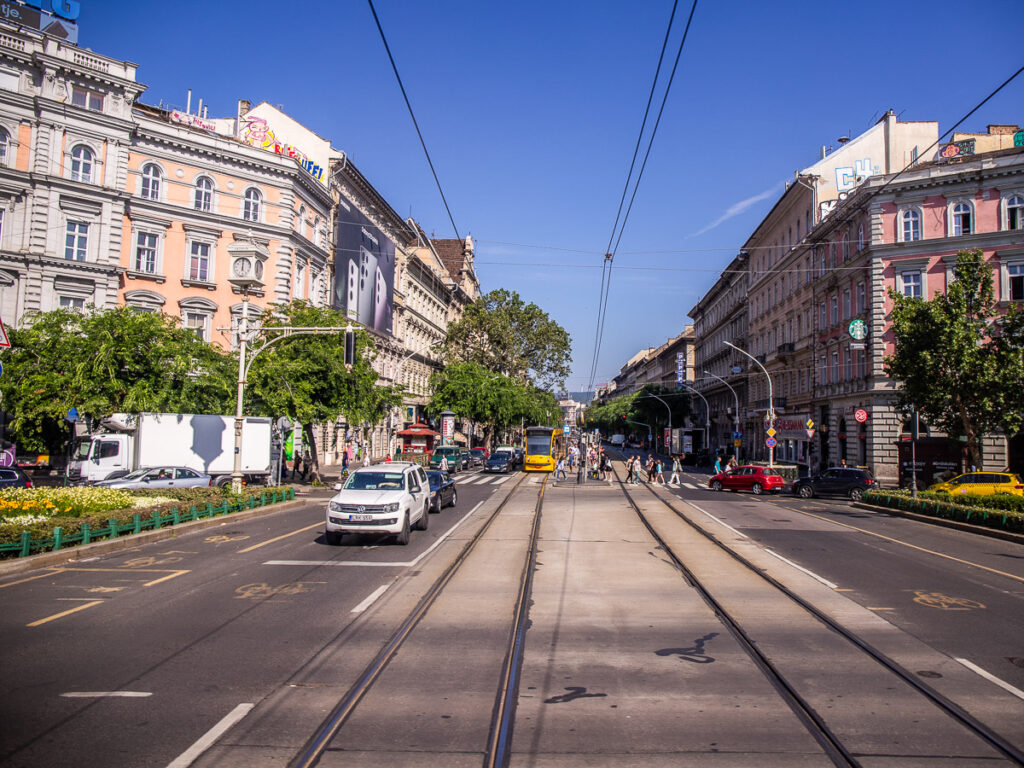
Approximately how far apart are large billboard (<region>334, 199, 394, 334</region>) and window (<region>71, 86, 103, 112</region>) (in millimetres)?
16496

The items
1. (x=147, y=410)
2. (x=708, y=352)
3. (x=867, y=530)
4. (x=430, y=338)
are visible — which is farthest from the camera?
(x=708, y=352)

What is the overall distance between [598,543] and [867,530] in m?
8.83

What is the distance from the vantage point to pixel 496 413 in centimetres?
6612

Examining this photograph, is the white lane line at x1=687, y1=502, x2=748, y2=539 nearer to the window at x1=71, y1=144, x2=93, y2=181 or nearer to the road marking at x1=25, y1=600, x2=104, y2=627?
the road marking at x1=25, y1=600, x2=104, y2=627

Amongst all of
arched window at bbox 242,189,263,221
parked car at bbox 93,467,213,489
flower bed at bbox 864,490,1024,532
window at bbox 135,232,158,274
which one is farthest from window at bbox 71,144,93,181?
flower bed at bbox 864,490,1024,532

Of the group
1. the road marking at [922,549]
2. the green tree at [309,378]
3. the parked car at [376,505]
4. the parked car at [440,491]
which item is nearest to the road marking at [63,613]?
the parked car at [376,505]

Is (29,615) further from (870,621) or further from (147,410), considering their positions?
(147,410)

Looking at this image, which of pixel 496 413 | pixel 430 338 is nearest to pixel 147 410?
pixel 496 413

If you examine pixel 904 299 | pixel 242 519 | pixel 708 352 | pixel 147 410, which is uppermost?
pixel 708 352

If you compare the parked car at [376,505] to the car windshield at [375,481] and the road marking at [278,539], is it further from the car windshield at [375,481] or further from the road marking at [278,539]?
the road marking at [278,539]

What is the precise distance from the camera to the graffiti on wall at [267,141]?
1766 inches

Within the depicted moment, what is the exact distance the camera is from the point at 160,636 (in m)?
8.41

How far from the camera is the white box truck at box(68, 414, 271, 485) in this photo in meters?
27.6

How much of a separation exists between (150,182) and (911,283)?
40.5 metres
